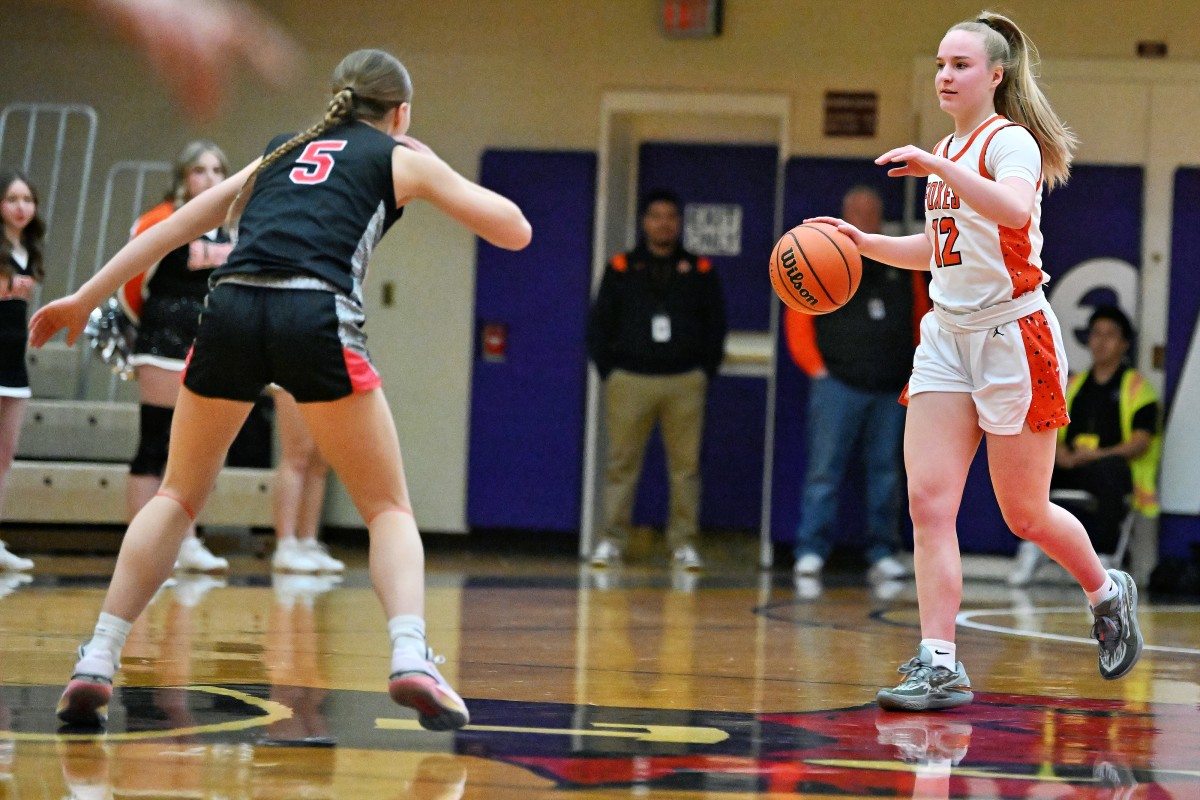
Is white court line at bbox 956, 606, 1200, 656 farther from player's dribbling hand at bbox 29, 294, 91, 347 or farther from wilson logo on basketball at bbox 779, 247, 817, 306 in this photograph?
player's dribbling hand at bbox 29, 294, 91, 347

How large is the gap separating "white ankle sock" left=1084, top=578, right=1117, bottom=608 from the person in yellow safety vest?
175 inches

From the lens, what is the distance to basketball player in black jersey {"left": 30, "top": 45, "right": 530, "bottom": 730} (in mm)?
3221

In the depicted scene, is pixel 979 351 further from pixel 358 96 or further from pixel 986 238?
pixel 358 96

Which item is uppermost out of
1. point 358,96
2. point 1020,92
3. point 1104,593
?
point 1020,92

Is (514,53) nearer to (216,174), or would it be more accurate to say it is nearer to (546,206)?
(546,206)

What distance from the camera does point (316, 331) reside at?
126 inches

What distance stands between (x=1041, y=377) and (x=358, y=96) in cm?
177

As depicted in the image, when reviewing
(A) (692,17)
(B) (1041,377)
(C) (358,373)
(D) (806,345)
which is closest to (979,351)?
(B) (1041,377)

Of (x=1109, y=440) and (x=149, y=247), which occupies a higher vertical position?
(x=149, y=247)

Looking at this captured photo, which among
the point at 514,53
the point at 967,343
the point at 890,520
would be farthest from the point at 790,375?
the point at 967,343

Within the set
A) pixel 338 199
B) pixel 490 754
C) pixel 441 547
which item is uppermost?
pixel 338 199

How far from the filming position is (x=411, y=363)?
9.70m

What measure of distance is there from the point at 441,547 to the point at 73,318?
6.26m

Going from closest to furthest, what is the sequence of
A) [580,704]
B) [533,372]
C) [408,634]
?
[408,634], [580,704], [533,372]
